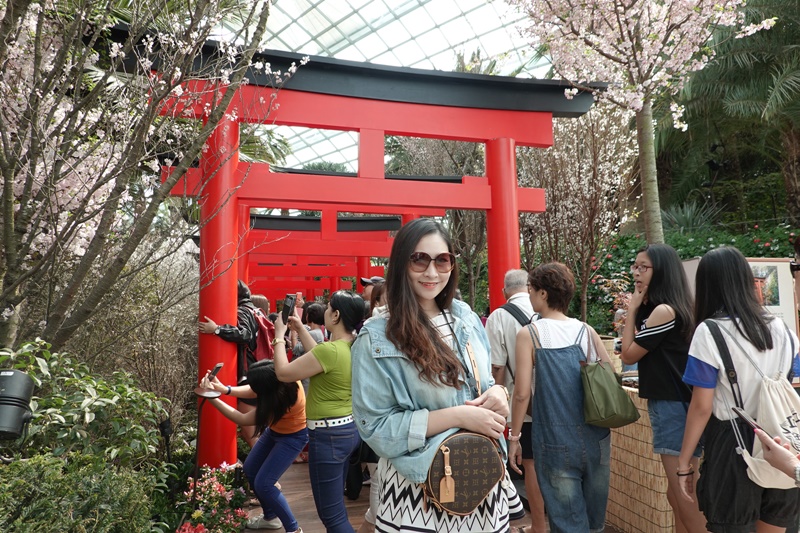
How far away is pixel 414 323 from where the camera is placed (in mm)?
1630

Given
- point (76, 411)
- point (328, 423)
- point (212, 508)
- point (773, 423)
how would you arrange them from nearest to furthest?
point (773, 423) → point (76, 411) → point (328, 423) → point (212, 508)

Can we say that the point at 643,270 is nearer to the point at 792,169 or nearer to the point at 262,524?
the point at 262,524

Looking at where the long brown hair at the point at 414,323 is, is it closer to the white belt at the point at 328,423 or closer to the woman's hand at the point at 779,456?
the woman's hand at the point at 779,456

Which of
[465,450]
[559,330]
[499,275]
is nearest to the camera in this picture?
[465,450]

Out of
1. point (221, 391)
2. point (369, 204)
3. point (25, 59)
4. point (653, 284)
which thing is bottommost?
point (221, 391)

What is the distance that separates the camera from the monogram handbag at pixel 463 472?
153 cm

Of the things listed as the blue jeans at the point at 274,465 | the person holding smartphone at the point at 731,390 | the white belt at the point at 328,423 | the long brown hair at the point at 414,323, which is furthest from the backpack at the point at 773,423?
the blue jeans at the point at 274,465

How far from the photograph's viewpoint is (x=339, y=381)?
3.19m

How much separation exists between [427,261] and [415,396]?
16.2 inches

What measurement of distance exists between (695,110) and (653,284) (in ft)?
40.4

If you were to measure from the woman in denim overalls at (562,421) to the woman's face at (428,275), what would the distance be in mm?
1208

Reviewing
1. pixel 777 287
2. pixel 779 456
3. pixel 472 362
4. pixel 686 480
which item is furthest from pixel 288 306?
pixel 777 287

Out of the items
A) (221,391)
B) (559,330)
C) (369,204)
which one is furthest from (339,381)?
(369,204)

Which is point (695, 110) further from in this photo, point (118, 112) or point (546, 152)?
point (118, 112)
